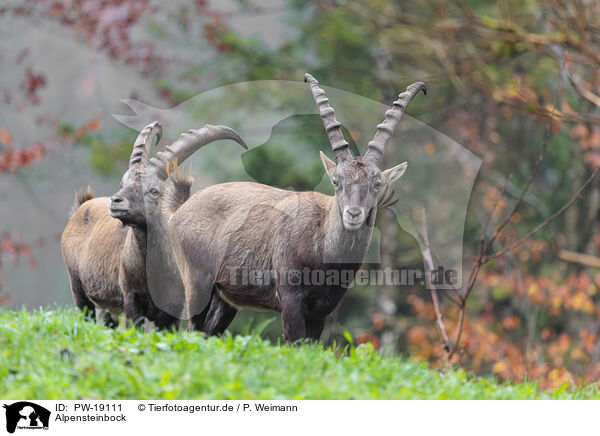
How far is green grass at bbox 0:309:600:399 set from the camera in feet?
13.7

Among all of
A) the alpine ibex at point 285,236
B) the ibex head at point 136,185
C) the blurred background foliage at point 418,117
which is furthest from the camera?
the blurred background foliage at point 418,117

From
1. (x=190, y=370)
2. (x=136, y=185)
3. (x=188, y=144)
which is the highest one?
(x=188, y=144)

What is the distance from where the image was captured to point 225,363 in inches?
177

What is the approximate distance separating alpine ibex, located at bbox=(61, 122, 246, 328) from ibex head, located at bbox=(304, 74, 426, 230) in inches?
38.7

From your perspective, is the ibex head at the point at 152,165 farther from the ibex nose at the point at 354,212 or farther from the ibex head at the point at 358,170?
the ibex nose at the point at 354,212

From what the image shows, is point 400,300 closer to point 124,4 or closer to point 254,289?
point 124,4

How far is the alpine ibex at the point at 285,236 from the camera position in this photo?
5.32 metres

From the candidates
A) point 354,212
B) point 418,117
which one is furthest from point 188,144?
point 418,117

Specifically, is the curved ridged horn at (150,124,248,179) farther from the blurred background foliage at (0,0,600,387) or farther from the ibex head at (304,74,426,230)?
the blurred background foliage at (0,0,600,387)

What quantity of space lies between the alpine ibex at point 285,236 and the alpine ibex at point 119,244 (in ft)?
0.97

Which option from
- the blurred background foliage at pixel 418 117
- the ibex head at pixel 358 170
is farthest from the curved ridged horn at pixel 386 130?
the blurred background foliage at pixel 418 117

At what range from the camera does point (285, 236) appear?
18.7 feet

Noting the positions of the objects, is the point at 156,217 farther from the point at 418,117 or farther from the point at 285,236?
the point at 418,117

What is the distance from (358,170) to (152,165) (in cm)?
177
